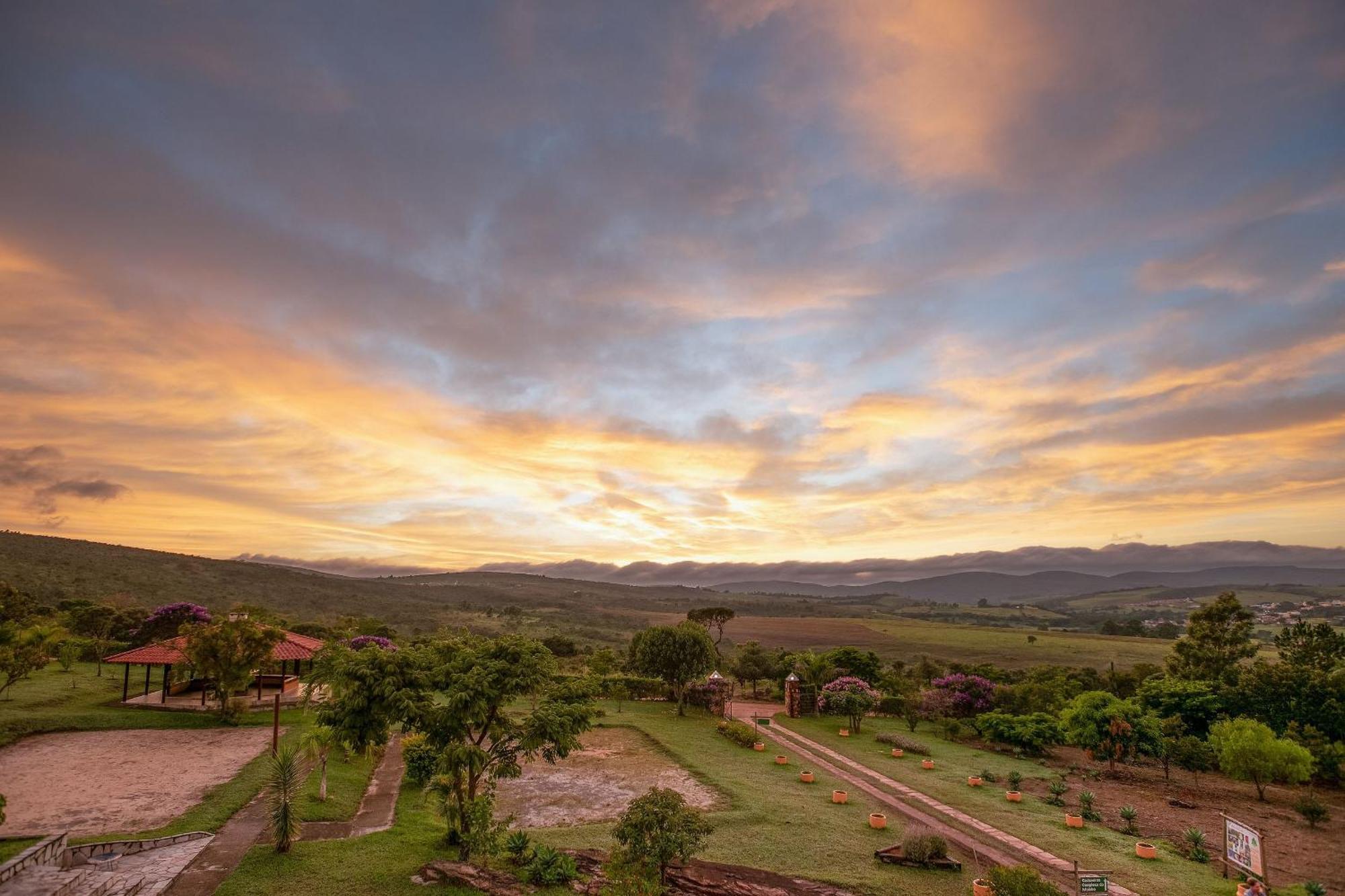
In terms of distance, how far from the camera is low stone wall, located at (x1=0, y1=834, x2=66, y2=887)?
11.9 m

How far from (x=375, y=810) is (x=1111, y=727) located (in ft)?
105

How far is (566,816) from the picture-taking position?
2067cm

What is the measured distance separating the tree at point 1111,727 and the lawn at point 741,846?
1379cm

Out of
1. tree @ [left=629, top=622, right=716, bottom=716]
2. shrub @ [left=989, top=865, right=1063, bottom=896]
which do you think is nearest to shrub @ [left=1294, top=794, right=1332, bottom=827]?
shrub @ [left=989, top=865, right=1063, bottom=896]

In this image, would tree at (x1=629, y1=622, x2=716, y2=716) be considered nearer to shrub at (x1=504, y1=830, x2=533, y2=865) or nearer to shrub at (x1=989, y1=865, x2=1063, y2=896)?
shrub at (x1=504, y1=830, x2=533, y2=865)

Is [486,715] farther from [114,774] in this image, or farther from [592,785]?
[114,774]

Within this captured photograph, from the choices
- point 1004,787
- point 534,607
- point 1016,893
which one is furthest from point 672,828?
point 534,607

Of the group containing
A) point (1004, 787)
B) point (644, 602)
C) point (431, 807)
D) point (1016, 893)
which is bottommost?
point (644, 602)

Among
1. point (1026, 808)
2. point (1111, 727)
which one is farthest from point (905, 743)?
point (1026, 808)

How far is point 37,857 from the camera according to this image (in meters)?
12.8

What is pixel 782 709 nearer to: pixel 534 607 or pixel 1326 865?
pixel 1326 865

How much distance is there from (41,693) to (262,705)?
32.7ft

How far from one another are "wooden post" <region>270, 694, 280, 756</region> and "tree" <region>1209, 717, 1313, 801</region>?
120 feet

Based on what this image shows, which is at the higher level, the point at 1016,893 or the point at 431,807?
the point at 1016,893
